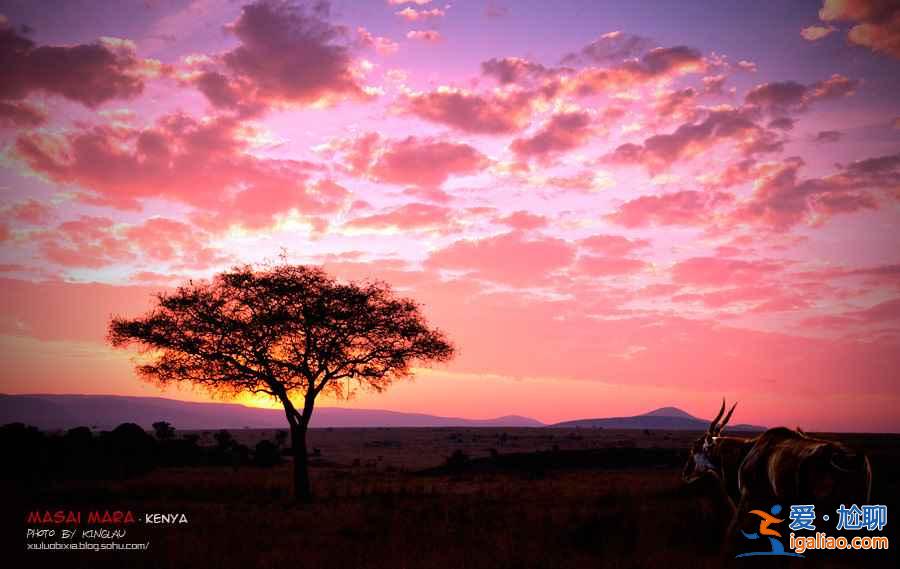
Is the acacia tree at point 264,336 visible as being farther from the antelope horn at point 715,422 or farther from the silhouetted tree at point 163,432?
the silhouetted tree at point 163,432

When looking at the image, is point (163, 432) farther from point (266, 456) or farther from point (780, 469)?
point (780, 469)

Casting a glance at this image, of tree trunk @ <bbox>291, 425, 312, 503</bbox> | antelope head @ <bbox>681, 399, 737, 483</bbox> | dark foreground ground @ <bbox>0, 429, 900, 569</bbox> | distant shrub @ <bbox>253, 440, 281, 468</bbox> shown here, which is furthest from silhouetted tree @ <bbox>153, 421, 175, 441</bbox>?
antelope head @ <bbox>681, 399, 737, 483</bbox>

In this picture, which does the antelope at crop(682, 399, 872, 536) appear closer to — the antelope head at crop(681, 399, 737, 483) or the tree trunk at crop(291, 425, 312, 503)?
the antelope head at crop(681, 399, 737, 483)

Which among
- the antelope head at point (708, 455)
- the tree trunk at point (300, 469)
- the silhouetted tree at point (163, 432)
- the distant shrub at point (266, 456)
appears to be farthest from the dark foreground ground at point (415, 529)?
the silhouetted tree at point (163, 432)

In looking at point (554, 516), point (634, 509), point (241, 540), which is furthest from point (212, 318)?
point (634, 509)

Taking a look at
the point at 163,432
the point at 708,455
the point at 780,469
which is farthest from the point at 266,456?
the point at 780,469

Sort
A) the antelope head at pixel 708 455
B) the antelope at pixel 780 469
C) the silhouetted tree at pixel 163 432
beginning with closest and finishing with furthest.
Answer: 1. the antelope at pixel 780 469
2. the antelope head at pixel 708 455
3. the silhouetted tree at pixel 163 432

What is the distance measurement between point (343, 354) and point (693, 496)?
16740 mm

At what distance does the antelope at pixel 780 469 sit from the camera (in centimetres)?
868

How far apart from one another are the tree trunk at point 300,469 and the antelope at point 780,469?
1845 cm

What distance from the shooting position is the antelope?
28.5 feet

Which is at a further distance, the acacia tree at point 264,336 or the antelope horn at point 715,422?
the acacia tree at point 264,336

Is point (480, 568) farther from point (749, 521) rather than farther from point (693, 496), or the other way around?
point (693, 496)

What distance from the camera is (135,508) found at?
20.7 meters
